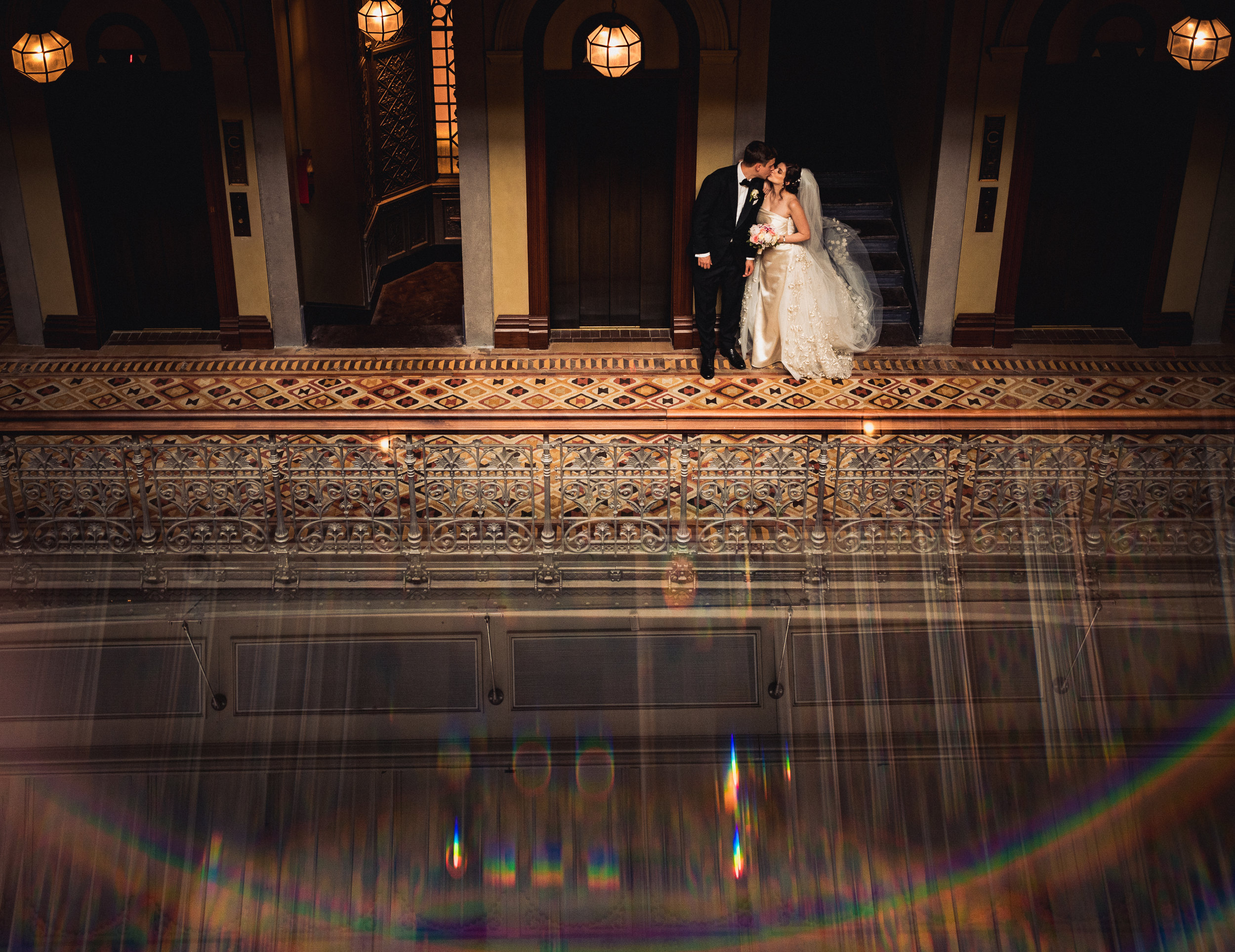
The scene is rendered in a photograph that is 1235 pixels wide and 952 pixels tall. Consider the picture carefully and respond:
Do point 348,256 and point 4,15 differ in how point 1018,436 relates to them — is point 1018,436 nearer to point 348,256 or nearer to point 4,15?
point 348,256

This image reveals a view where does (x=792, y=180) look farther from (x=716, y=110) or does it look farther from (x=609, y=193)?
(x=609, y=193)

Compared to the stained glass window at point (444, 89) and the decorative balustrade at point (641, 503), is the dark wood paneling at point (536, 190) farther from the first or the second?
the decorative balustrade at point (641, 503)

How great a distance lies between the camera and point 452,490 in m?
5.59

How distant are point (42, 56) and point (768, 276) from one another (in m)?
4.83

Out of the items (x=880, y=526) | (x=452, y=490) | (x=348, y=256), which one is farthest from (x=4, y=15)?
(x=880, y=526)

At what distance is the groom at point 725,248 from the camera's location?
8.03 metres

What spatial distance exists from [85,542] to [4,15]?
4.46 m

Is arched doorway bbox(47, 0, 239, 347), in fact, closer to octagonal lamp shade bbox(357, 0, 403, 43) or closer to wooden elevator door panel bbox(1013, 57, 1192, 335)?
octagonal lamp shade bbox(357, 0, 403, 43)

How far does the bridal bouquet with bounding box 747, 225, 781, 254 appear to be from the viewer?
7941mm

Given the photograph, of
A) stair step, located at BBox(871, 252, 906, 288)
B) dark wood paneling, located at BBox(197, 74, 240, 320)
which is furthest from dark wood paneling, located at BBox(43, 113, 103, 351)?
stair step, located at BBox(871, 252, 906, 288)

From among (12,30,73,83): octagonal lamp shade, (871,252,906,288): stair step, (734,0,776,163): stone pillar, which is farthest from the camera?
(871,252,906,288): stair step

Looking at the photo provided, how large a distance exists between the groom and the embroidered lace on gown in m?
0.08

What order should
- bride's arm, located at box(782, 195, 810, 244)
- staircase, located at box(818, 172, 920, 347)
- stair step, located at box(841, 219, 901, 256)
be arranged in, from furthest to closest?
stair step, located at box(841, 219, 901, 256), staircase, located at box(818, 172, 920, 347), bride's arm, located at box(782, 195, 810, 244)

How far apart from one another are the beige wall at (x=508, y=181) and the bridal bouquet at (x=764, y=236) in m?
1.71
